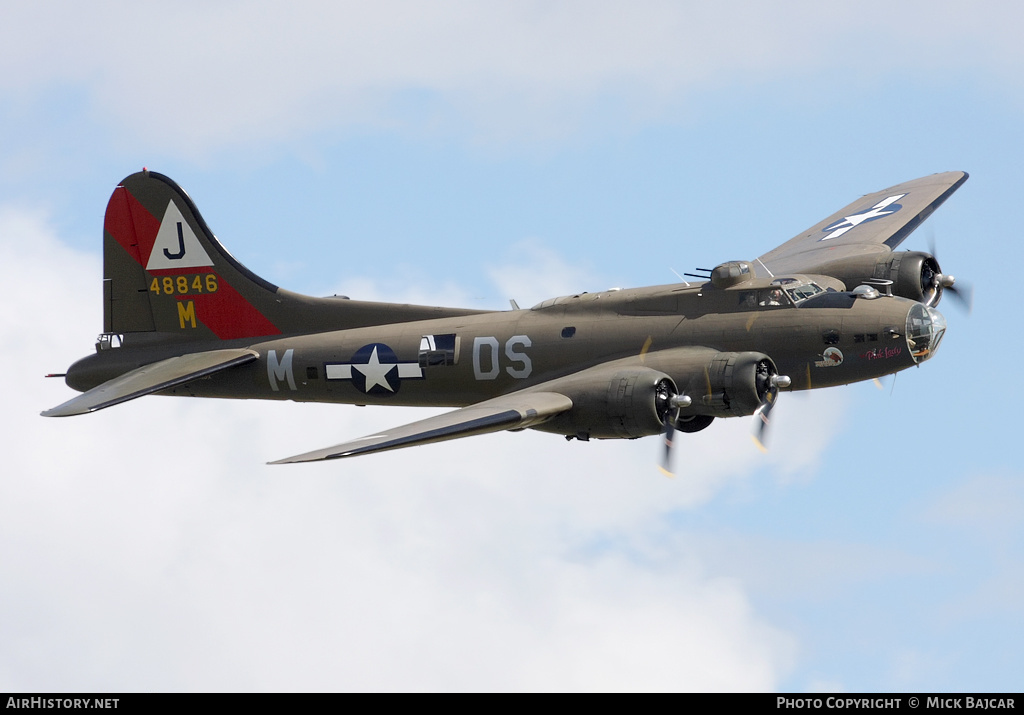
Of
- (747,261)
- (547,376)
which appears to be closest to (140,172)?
(547,376)

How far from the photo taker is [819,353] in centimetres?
2989

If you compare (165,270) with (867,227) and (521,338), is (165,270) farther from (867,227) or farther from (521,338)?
(867,227)

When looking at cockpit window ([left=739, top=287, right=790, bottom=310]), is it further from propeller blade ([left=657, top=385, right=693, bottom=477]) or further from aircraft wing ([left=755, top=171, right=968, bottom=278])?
propeller blade ([left=657, top=385, right=693, bottom=477])

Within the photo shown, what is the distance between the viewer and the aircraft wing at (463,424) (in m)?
26.7

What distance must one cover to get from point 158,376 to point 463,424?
9.80 m

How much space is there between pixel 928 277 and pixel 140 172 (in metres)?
19.5

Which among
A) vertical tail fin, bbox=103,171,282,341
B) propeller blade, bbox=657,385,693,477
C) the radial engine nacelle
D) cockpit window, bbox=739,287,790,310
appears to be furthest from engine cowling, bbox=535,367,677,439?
vertical tail fin, bbox=103,171,282,341

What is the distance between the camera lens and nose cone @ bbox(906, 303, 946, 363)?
29703mm

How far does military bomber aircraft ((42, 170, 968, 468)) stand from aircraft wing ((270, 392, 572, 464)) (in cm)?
5

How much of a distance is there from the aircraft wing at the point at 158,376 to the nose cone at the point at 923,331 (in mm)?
14925

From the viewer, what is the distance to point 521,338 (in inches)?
1242

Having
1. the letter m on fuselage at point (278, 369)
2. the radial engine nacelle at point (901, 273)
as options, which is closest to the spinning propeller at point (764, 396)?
the radial engine nacelle at point (901, 273)
